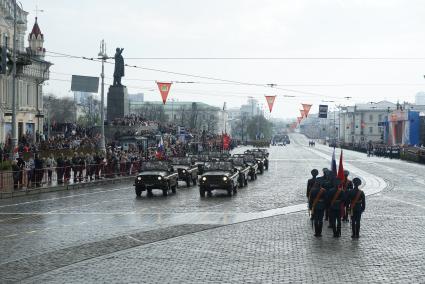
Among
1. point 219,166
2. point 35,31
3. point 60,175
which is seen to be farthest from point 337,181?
point 35,31

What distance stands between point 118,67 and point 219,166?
35.7 meters

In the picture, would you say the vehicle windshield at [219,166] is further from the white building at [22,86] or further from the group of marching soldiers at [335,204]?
the white building at [22,86]

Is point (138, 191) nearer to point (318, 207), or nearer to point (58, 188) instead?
point (58, 188)

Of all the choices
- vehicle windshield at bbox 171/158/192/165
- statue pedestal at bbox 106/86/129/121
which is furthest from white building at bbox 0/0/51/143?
vehicle windshield at bbox 171/158/192/165

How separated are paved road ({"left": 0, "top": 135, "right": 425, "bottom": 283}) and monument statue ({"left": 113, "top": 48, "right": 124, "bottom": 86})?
37.2 meters

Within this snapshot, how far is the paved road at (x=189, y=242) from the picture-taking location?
1345cm

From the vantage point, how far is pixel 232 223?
20.8 metres

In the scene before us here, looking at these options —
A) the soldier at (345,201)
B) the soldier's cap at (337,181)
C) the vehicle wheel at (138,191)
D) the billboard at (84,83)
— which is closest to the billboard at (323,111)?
the billboard at (84,83)

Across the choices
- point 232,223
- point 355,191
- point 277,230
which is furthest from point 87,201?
point 355,191

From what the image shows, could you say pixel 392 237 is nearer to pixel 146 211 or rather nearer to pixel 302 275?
pixel 302 275

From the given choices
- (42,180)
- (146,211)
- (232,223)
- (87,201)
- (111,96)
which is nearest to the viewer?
(232,223)

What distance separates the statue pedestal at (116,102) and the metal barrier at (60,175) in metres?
23.2

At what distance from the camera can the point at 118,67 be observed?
65812 mm

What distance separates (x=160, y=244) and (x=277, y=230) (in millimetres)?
4008
